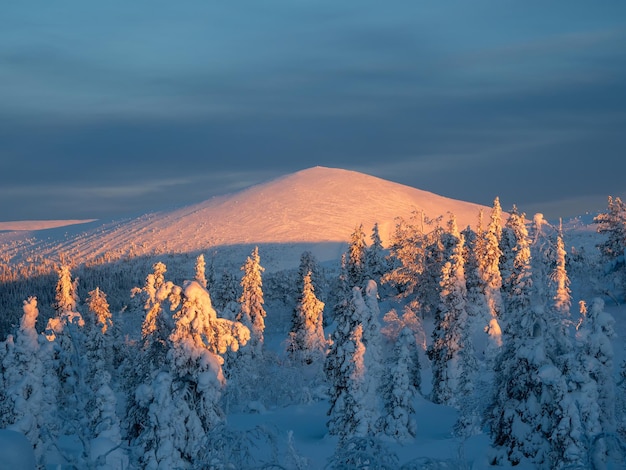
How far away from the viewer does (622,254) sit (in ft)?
208

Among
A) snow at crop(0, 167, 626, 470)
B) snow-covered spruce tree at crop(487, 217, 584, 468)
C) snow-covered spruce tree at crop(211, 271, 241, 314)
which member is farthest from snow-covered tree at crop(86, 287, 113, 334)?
snow-covered spruce tree at crop(487, 217, 584, 468)

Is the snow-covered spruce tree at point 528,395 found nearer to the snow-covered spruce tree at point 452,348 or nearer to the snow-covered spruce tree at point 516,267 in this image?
the snow-covered spruce tree at point 516,267

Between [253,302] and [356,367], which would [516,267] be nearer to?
[356,367]

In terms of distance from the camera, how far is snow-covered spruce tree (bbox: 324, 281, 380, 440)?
3897 centimetres

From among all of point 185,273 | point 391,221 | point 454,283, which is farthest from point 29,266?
point 454,283

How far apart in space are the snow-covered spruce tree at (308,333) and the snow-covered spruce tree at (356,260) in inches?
320

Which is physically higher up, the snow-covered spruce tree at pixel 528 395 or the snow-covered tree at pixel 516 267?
the snow-covered tree at pixel 516 267

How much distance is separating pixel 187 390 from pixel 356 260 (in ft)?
203

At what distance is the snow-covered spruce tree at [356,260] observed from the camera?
85.4m

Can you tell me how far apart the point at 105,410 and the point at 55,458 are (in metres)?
20.8

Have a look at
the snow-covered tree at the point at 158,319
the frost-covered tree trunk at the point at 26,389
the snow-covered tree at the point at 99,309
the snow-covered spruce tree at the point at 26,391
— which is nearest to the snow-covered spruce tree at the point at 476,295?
the snow-covered tree at the point at 99,309

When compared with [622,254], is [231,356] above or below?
below

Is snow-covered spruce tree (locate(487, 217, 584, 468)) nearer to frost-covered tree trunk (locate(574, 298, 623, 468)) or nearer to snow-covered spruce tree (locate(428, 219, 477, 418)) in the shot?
frost-covered tree trunk (locate(574, 298, 623, 468))

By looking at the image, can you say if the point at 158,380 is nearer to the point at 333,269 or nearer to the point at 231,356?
the point at 231,356
